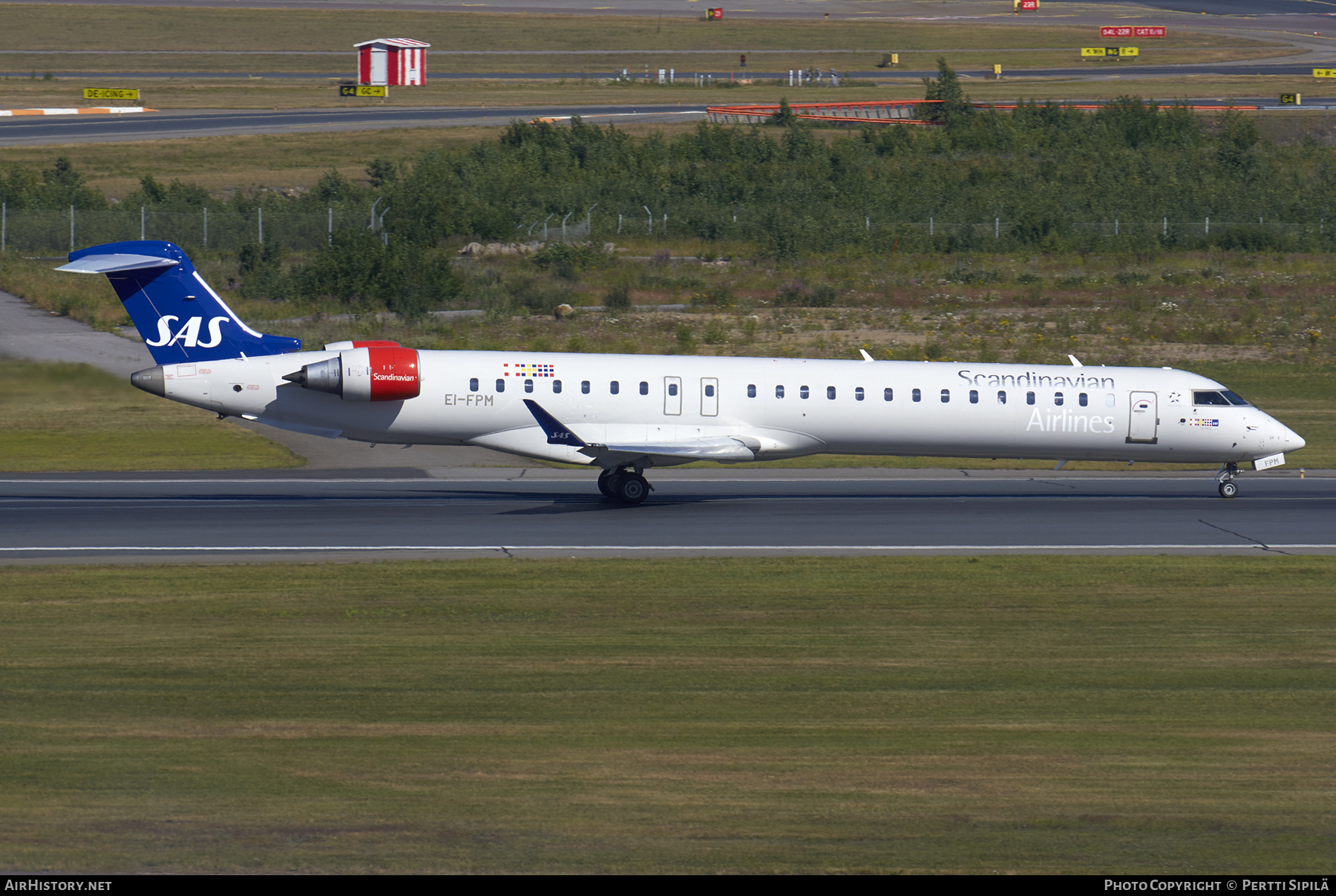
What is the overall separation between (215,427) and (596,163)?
129 feet

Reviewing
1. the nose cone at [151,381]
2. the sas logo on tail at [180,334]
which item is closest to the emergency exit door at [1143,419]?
the sas logo on tail at [180,334]

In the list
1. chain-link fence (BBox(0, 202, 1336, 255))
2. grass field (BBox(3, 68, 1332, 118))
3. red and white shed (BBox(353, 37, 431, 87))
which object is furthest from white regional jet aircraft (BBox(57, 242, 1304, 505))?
red and white shed (BBox(353, 37, 431, 87))

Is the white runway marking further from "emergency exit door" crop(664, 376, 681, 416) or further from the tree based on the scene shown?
the tree

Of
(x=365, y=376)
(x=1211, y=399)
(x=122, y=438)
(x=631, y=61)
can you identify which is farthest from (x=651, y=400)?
(x=631, y=61)

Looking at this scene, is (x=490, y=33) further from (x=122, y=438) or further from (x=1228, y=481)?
(x=1228, y=481)

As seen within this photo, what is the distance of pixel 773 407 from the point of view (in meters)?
28.1

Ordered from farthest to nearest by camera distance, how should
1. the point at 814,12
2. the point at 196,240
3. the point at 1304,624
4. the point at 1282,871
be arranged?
the point at 814,12 → the point at 196,240 → the point at 1304,624 → the point at 1282,871

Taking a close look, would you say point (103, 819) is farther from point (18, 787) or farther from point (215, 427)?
point (215, 427)

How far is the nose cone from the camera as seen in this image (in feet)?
85.9

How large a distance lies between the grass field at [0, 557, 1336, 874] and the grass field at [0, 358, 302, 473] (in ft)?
35.0

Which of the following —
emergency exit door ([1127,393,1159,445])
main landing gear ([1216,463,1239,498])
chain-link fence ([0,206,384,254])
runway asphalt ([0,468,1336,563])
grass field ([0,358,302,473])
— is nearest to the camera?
runway asphalt ([0,468,1336,563])

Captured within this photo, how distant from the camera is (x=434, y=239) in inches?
2360

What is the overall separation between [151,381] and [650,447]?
31.1ft

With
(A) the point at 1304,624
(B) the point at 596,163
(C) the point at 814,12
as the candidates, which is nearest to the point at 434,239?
(B) the point at 596,163
